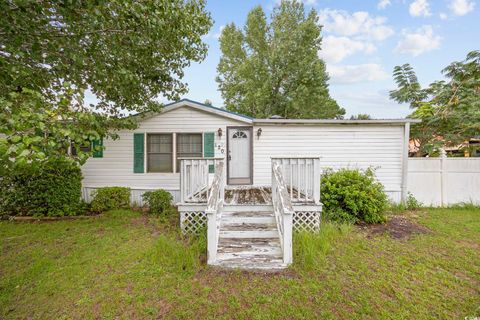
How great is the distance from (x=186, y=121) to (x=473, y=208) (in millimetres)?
8974

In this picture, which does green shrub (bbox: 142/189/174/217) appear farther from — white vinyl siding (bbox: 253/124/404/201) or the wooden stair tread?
white vinyl siding (bbox: 253/124/404/201)

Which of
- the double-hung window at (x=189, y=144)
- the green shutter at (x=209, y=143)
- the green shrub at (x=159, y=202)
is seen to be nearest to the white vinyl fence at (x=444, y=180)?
the green shutter at (x=209, y=143)

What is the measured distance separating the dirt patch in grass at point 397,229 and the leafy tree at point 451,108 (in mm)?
4783

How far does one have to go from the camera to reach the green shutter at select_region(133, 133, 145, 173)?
278 inches

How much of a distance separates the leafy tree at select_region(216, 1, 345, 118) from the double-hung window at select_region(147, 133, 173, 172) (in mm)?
9263

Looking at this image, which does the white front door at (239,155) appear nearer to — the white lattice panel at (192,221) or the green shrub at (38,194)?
the white lattice panel at (192,221)

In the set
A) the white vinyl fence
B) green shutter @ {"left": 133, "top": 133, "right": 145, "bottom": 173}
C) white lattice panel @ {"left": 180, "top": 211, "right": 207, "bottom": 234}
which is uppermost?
green shutter @ {"left": 133, "top": 133, "right": 145, "bottom": 173}

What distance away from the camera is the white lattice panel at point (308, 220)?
458 centimetres

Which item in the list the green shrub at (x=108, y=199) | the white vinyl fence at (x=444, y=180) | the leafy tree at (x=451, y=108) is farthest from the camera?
the leafy tree at (x=451, y=108)

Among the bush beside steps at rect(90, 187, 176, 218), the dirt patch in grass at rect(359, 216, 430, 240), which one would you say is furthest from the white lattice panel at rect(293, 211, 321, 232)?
the bush beside steps at rect(90, 187, 176, 218)

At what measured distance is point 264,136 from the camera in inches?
284

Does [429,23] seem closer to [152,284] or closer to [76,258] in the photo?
[152,284]

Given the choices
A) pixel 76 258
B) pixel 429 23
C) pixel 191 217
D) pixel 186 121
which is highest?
pixel 429 23

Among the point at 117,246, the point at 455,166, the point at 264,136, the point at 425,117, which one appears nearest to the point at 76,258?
the point at 117,246
